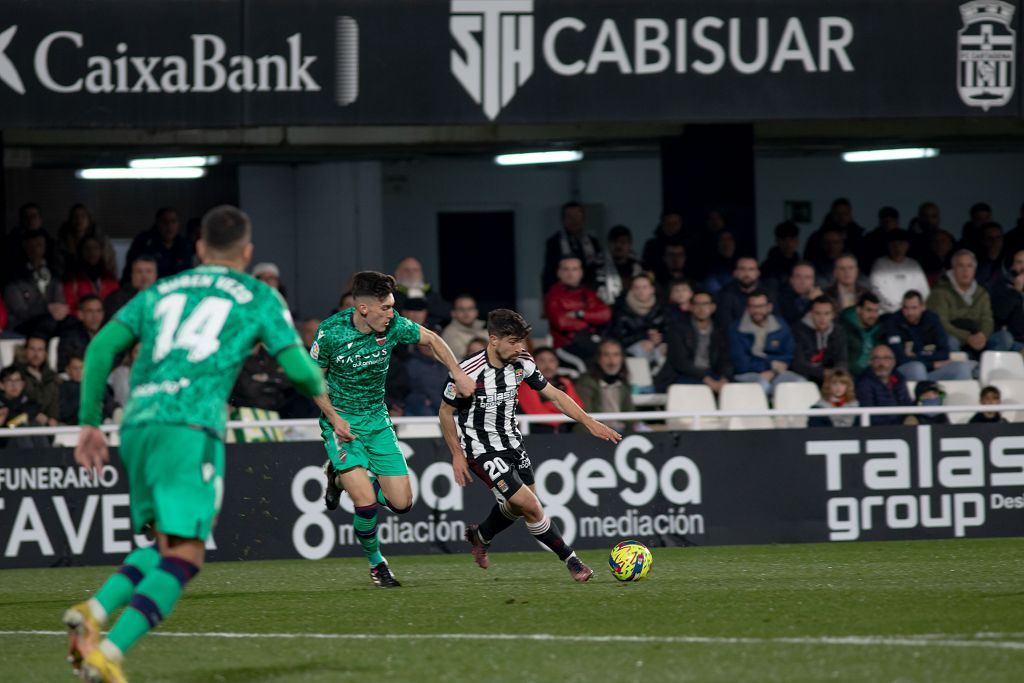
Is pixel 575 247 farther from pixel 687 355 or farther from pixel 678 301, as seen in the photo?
pixel 687 355

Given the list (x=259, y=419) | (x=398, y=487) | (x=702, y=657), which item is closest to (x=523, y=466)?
(x=398, y=487)

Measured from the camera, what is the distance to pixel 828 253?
1697cm

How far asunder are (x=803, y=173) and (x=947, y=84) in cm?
642

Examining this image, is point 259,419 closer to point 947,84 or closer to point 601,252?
point 601,252

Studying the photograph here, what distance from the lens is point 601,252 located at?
16641 millimetres

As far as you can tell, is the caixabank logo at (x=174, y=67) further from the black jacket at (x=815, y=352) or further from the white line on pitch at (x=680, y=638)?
the white line on pitch at (x=680, y=638)

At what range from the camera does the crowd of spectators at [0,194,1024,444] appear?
46.3 feet

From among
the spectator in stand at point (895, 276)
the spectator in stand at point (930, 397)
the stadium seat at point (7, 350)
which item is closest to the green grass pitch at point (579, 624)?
the spectator in stand at point (930, 397)

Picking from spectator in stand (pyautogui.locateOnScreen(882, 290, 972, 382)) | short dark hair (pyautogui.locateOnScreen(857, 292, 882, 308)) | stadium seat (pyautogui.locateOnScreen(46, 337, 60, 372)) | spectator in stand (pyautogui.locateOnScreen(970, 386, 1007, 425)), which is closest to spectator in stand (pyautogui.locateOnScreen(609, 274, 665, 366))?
short dark hair (pyautogui.locateOnScreen(857, 292, 882, 308))

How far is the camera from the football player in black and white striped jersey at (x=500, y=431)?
9.77 meters

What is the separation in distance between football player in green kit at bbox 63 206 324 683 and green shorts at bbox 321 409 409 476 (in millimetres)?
3716

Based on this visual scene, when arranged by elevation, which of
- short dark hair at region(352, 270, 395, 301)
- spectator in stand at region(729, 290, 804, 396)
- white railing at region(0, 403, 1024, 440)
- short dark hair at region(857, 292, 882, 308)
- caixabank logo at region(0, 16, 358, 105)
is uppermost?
caixabank logo at region(0, 16, 358, 105)

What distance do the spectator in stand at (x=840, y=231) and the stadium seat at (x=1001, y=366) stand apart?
237cm

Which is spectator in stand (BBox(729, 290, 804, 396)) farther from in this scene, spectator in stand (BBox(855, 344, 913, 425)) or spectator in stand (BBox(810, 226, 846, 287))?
spectator in stand (BBox(810, 226, 846, 287))
